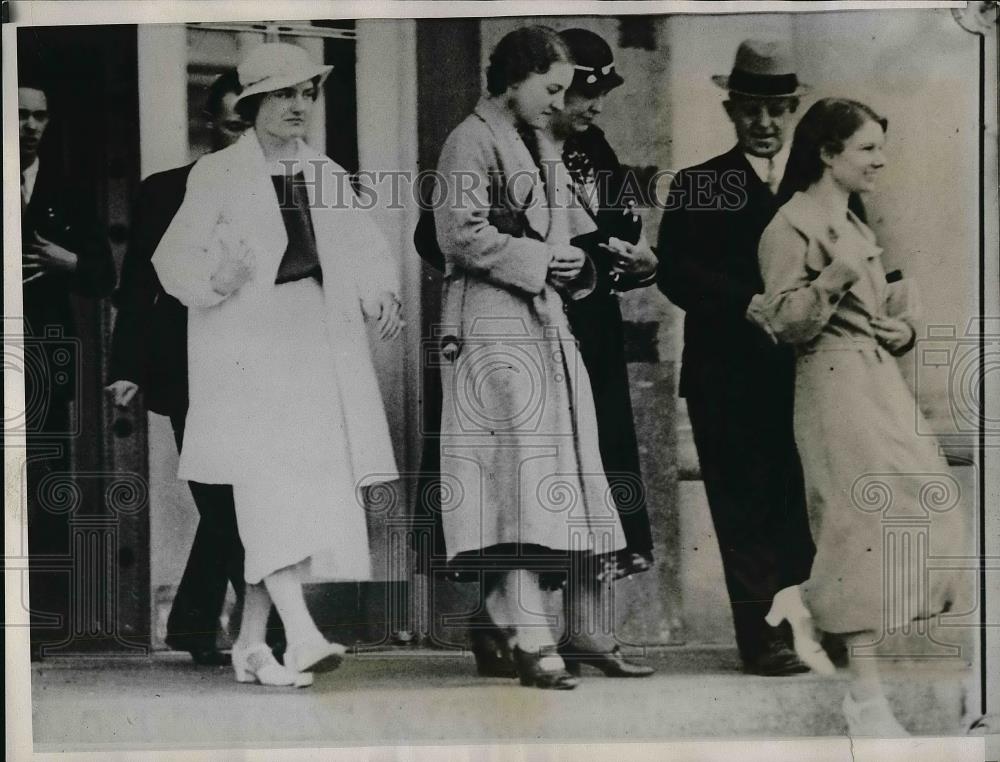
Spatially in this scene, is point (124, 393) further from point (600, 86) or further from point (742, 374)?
point (742, 374)

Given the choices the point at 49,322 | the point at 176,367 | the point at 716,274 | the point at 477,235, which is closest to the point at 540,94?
the point at 477,235

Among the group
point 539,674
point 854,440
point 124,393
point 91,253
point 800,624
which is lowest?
point 539,674

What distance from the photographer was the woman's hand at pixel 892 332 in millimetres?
3414

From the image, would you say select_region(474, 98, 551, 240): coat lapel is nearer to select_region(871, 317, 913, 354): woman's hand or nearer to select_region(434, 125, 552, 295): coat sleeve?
select_region(434, 125, 552, 295): coat sleeve

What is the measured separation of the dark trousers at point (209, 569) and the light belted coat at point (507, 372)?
0.71 meters

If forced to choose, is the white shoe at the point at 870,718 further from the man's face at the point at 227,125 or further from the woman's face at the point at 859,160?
the man's face at the point at 227,125

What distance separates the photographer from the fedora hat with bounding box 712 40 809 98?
11.2ft

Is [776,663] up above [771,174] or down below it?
below

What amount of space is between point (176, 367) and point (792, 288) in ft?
6.67

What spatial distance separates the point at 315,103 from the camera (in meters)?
3.45

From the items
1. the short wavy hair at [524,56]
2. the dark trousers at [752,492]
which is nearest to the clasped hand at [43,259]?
the short wavy hair at [524,56]

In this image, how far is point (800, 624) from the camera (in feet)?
11.2

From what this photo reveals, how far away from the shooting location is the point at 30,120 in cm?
347

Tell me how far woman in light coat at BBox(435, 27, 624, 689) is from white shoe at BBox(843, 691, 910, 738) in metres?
0.92
